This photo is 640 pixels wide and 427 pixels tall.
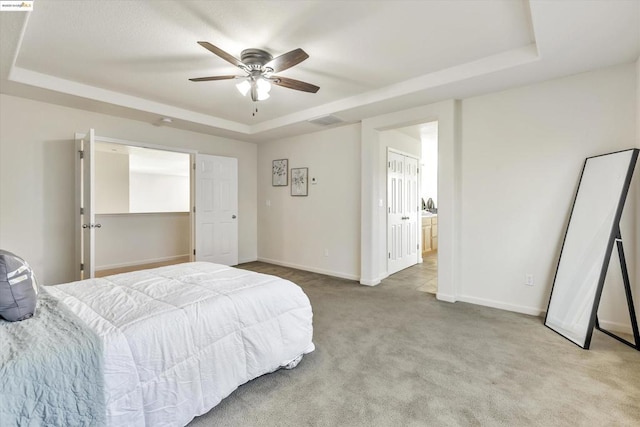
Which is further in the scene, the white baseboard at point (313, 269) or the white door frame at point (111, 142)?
the white baseboard at point (313, 269)

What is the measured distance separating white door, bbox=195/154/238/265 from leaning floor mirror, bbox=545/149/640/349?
4.62 metres

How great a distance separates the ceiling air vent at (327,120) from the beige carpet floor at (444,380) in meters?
2.65

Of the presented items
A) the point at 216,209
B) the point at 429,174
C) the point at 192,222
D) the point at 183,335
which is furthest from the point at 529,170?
the point at 429,174

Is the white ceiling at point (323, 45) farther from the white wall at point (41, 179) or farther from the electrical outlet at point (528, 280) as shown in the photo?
the electrical outlet at point (528, 280)

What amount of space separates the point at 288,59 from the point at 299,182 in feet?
10.1

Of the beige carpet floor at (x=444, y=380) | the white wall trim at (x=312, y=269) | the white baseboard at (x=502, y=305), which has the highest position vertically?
the white wall trim at (x=312, y=269)

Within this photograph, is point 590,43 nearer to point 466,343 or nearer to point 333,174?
point 466,343

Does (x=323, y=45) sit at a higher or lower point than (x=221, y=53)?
higher

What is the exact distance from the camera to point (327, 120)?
4406mm

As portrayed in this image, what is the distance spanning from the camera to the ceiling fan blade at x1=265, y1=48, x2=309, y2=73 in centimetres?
222

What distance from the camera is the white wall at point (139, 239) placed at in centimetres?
528

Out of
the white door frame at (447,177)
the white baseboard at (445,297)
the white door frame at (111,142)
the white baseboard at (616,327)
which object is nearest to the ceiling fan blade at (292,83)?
the white door frame at (447,177)

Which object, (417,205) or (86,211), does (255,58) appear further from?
(417,205)

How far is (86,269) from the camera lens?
3.51 meters
